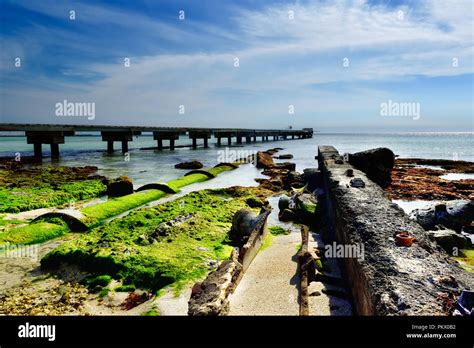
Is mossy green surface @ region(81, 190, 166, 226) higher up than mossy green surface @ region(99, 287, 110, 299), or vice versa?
mossy green surface @ region(81, 190, 166, 226)

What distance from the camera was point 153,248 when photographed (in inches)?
293

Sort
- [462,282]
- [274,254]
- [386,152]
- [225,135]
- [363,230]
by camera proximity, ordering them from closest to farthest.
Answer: [462,282]
[363,230]
[274,254]
[386,152]
[225,135]

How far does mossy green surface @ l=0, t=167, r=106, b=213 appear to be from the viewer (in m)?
12.7

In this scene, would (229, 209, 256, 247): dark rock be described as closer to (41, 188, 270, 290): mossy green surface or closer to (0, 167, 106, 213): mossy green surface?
(41, 188, 270, 290): mossy green surface

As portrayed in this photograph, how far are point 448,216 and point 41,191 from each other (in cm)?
1636

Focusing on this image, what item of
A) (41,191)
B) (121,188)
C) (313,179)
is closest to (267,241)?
(313,179)

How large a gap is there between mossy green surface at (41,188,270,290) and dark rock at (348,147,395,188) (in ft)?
26.5

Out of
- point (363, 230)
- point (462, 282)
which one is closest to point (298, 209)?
point (363, 230)

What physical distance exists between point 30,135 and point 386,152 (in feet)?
112

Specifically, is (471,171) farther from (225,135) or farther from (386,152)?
Result: (225,135)

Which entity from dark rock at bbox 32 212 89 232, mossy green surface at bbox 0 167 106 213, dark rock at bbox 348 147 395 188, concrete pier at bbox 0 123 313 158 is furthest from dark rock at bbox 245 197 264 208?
concrete pier at bbox 0 123 313 158

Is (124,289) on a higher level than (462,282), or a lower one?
lower

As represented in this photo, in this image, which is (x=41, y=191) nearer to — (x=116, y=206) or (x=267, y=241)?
(x=116, y=206)
